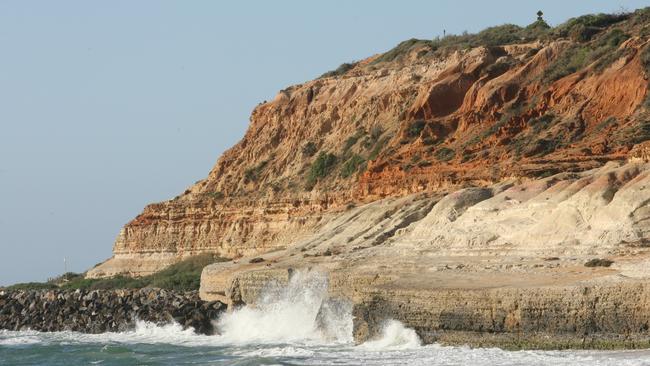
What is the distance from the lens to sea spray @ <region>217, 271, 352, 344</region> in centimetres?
4059

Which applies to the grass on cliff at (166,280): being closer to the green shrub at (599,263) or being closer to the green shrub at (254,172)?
the green shrub at (254,172)

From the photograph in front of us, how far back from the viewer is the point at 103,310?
54.3 meters

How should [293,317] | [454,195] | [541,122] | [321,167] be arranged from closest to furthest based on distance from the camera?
1. [293,317]
2. [454,195]
3. [541,122]
4. [321,167]

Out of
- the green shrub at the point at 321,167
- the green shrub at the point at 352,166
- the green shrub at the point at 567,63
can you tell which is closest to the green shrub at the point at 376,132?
the green shrub at the point at 352,166

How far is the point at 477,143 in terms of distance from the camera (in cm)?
5581

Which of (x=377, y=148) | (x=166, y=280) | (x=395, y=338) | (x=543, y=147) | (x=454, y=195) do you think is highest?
(x=377, y=148)

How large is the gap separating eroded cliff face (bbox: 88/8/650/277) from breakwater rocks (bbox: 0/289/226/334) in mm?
8091

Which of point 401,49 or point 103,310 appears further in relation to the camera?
point 401,49

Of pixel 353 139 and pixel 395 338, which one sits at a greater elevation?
pixel 353 139

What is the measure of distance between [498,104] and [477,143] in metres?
3.22

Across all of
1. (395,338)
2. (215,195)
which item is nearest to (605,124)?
(395,338)

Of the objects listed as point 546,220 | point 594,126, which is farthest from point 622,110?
point 546,220

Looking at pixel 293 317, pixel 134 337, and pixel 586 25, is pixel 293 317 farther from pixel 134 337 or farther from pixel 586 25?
pixel 586 25

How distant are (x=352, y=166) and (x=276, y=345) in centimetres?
2329
